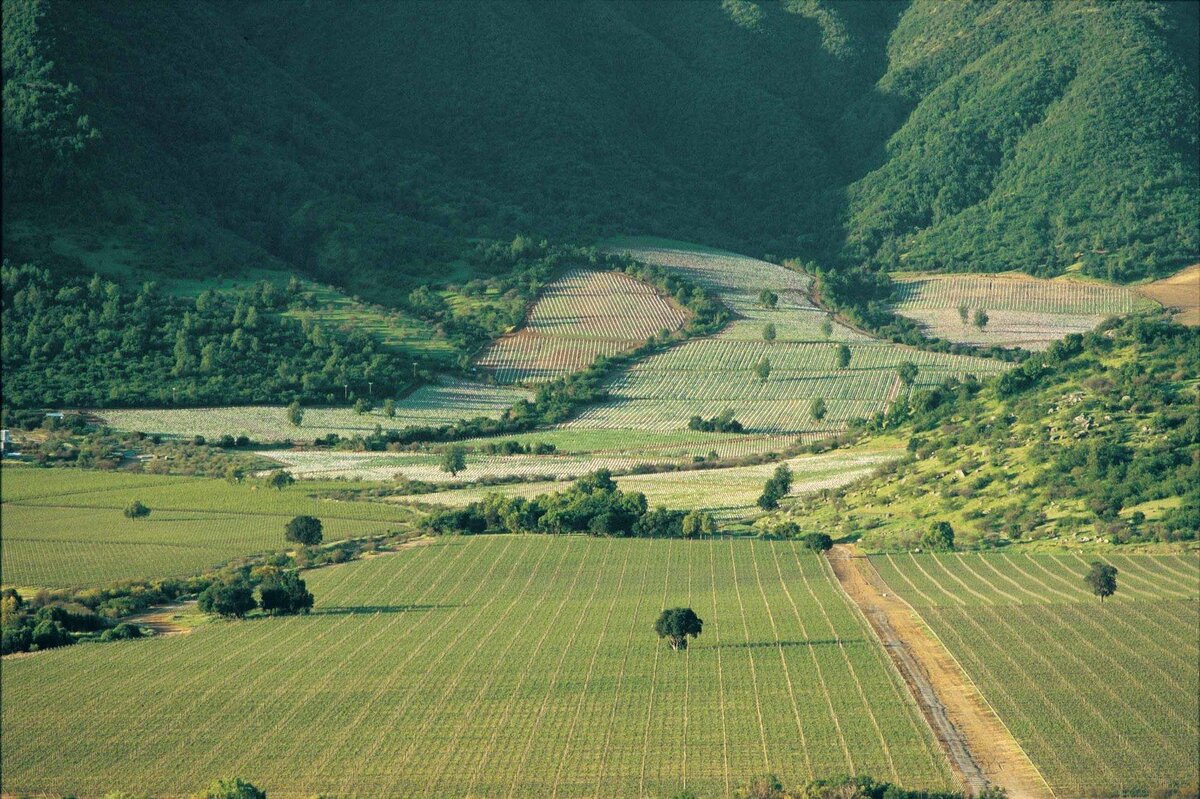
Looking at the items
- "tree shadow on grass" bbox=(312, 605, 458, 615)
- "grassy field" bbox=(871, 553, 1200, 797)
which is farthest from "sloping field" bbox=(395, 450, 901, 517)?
"tree shadow on grass" bbox=(312, 605, 458, 615)

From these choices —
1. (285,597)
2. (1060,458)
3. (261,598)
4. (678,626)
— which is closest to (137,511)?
(261,598)

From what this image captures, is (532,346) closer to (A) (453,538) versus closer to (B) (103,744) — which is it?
(A) (453,538)

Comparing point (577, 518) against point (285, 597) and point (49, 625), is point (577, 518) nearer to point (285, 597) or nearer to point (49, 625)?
point (285, 597)

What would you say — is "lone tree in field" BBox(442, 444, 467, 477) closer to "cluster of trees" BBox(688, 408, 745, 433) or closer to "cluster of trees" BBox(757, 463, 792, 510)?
"cluster of trees" BBox(688, 408, 745, 433)

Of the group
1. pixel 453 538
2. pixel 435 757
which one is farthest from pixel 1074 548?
pixel 435 757

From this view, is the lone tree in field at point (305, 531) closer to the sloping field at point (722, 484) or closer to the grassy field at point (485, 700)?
the grassy field at point (485, 700)

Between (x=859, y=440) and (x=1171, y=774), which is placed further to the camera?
(x=859, y=440)
